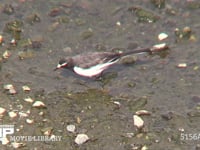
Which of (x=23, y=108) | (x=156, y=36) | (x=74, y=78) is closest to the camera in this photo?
(x=23, y=108)

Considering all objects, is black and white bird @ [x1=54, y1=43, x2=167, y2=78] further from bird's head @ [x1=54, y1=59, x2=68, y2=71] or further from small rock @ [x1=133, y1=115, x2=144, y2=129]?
small rock @ [x1=133, y1=115, x2=144, y2=129]

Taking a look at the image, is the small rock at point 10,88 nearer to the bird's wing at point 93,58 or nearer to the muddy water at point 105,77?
the muddy water at point 105,77

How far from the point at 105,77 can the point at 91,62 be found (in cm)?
36

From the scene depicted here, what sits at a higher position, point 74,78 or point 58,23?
Answer: point 58,23

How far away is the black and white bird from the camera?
394 inches

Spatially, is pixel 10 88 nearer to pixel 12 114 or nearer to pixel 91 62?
pixel 12 114

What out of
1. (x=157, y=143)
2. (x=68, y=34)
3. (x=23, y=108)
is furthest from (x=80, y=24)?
(x=157, y=143)

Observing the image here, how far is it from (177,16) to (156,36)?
73 centimetres

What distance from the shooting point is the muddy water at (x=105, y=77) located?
8844 mm

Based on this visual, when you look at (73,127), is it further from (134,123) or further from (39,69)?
(39,69)

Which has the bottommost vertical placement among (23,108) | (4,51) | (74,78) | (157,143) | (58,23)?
(157,143)

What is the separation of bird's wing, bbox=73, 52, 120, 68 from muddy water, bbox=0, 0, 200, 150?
0.27 meters

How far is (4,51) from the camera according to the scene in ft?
34.5

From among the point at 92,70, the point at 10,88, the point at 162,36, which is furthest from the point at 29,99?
the point at 162,36
